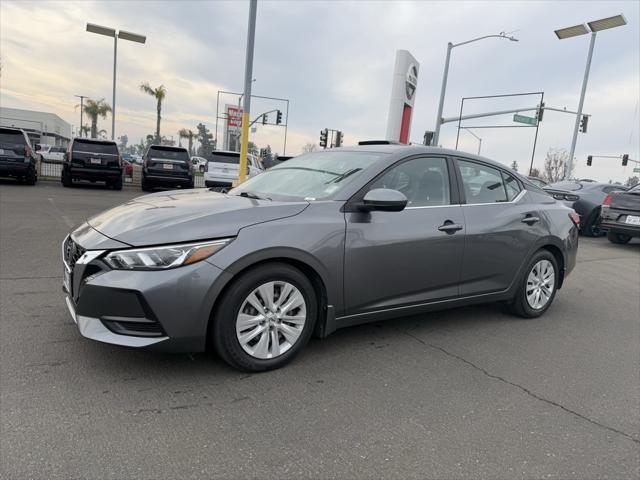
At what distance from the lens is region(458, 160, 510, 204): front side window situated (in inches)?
167

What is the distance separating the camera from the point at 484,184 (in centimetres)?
442

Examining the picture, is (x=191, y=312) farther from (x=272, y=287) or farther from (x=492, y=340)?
(x=492, y=340)

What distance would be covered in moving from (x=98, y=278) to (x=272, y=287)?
103 cm

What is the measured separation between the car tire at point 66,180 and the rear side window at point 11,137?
1539 mm

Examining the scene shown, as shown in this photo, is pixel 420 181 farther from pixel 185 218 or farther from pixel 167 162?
pixel 167 162

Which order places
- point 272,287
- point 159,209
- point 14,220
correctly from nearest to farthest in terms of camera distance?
point 272,287 < point 159,209 < point 14,220

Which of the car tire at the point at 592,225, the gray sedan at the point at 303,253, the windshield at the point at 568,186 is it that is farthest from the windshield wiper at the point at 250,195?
the car tire at the point at 592,225

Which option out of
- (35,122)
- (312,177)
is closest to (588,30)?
(312,177)

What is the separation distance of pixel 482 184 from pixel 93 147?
1432 cm

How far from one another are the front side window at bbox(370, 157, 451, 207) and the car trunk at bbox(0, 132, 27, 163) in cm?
1458

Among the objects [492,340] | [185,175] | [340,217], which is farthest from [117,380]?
[185,175]

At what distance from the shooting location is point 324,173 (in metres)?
3.91

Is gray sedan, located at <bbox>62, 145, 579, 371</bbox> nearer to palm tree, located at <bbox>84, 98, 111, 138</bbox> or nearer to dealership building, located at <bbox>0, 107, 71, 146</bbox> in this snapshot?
palm tree, located at <bbox>84, 98, 111, 138</bbox>

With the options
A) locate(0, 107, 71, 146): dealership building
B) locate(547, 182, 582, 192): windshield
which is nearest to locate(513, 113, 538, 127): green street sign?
locate(547, 182, 582, 192): windshield
